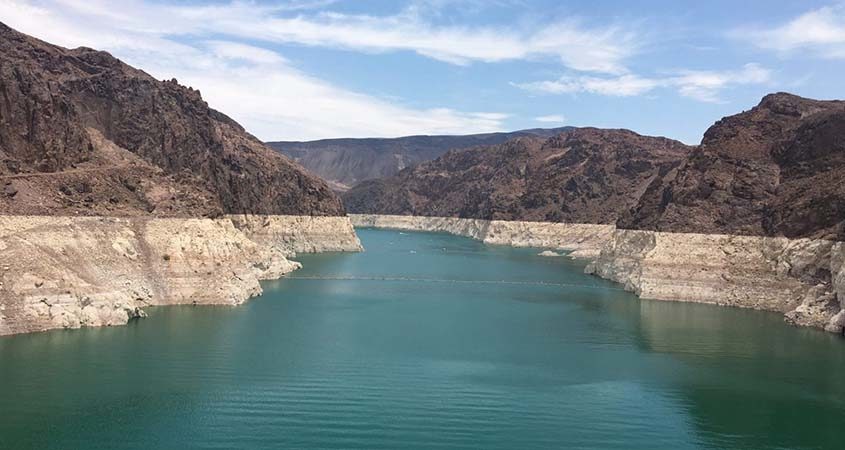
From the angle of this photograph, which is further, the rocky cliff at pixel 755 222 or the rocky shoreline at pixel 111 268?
the rocky cliff at pixel 755 222

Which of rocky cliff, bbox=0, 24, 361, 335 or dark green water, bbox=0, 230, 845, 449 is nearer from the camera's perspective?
dark green water, bbox=0, 230, 845, 449

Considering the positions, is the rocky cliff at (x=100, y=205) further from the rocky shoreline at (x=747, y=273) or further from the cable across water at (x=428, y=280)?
the rocky shoreline at (x=747, y=273)

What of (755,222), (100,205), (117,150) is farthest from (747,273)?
(117,150)

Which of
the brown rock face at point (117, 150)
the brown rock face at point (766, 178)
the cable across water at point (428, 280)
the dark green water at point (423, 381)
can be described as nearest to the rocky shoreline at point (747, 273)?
the brown rock face at point (766, 178)

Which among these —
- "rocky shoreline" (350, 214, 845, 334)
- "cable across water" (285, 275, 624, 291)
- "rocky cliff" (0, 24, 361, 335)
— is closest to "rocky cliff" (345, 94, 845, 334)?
"rocky shoreline" (350, 214, 845, 334)

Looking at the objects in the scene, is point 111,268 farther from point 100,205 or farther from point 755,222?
point 755,222

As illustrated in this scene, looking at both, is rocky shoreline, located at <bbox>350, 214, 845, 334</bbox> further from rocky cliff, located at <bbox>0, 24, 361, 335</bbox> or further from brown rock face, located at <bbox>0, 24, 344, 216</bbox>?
brown rock face, located at <bbox>0, 24, 344, 216</bbox>

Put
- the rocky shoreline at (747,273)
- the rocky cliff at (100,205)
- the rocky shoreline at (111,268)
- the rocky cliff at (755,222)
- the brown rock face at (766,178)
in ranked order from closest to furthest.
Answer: the rocky shoreline at (111,268), the rocky cliff at (100,205), the rocky shoreline at (747,273), the rocky cliff at (755,222), the brown rock face at (766,178)
